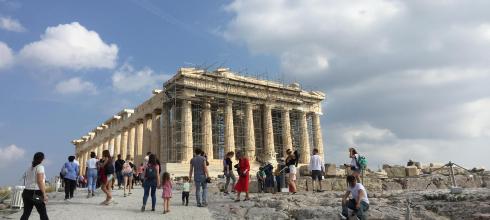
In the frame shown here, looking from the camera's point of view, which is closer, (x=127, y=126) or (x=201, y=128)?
(x=201, y=128)

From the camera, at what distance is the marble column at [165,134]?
4028cm

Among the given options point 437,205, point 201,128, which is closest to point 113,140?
point 201,128

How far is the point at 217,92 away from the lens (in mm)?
40656

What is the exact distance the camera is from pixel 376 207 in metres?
12.4

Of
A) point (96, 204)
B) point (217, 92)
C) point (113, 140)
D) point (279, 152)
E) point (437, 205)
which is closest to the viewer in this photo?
point (437, 205)

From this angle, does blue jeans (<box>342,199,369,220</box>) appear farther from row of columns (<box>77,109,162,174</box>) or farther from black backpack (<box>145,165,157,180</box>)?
row of columns (<box>77,109,162,174</box>)

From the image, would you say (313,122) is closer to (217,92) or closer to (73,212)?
(217,92)

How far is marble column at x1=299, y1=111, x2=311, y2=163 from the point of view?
44.9 m

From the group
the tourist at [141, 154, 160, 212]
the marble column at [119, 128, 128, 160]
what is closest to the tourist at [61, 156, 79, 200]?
the tourist at [141, 154, 160, 212]

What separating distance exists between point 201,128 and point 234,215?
101 ft

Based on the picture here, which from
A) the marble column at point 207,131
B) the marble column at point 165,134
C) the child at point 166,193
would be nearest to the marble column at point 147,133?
the marble column at point 165,134

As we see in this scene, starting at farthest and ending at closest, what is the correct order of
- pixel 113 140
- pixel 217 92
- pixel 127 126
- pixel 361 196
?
1. pixel 113 140
2. pixel 127 126
3. pixel 217 92
4. pixel 361 196

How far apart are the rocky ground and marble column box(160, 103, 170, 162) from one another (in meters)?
26.7

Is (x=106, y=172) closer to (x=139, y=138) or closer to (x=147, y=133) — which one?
(x=147, y=133)
